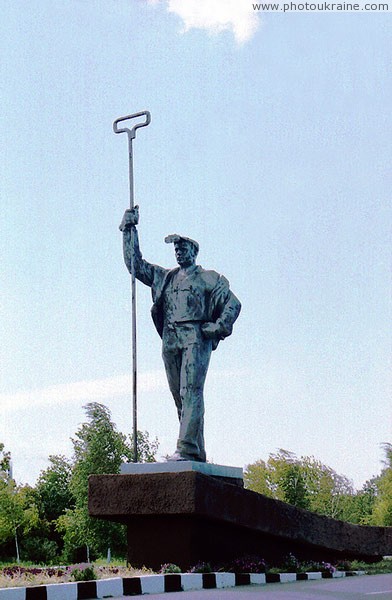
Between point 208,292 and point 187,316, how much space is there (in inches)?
15.7

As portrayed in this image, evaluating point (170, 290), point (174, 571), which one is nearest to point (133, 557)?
point (174, 571)

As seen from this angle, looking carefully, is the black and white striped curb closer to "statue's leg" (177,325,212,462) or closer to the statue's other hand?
"statue's leg" (177,325,212,462)

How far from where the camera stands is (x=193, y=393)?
9742mm

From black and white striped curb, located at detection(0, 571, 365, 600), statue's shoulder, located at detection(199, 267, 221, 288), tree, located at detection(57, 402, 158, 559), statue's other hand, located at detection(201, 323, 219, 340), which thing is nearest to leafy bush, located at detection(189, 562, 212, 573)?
black and white striped curb, located at detection(0, 571, 365, 600)

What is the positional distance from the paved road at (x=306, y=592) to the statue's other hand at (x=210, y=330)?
2.84 metres

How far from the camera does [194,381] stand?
384 inches

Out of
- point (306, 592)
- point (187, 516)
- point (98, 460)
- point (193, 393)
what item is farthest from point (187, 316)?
point (98, 460)

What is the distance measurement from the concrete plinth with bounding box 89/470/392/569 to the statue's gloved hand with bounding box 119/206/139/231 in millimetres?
2993

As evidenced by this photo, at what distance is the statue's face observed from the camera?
1027cm

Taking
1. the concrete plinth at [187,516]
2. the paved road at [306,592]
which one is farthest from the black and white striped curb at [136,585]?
the concrete plinth at [187,516]

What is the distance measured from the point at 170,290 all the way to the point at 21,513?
78.6 feet

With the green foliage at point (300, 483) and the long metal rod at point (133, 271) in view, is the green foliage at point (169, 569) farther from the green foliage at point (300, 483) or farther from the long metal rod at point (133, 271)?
the green foliage at point (300, 483)

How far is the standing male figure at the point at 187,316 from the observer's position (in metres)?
9.75

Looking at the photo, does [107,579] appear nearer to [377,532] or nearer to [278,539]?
[278,539]
